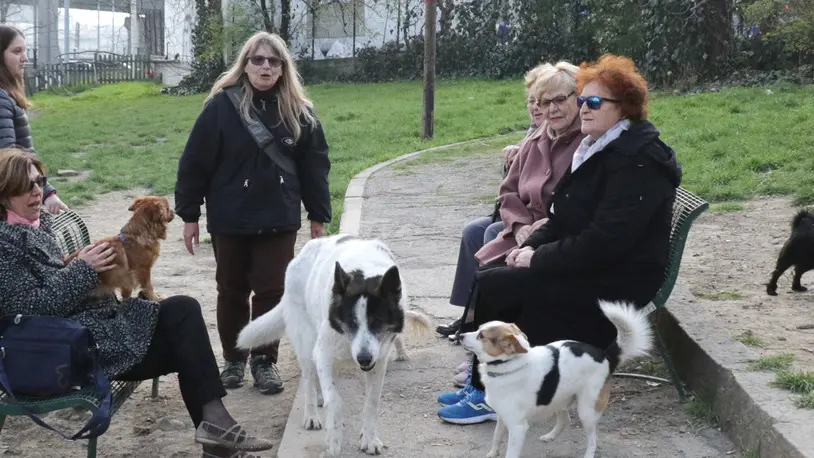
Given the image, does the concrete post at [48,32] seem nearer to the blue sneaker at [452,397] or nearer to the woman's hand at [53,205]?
the woman's hand at [53,205]

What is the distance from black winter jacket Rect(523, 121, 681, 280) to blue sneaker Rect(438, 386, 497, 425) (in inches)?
29.4

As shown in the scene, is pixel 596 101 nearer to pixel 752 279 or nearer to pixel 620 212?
pixel 620 212

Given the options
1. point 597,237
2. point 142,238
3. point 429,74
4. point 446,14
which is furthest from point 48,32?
point 597,237

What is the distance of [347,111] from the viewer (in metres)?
20.0

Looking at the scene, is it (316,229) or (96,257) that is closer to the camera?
(96,257)

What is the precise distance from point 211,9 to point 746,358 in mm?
29190

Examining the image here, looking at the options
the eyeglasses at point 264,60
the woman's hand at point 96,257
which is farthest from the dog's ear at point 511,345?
the eyeglasses at point 264,60

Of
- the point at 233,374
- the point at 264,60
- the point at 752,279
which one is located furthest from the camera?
the point at 752,279

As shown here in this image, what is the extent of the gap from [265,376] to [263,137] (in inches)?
55.5

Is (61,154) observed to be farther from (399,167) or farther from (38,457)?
(38,457)

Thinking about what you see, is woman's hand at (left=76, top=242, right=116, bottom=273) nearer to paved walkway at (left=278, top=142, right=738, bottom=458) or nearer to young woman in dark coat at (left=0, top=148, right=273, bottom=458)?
young woman in dark coat at (left=0, top=148, right=273, bottom=458)

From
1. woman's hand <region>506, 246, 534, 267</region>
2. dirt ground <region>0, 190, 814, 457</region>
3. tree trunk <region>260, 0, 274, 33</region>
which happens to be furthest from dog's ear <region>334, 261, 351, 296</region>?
tree trunk <region>260, 0, 274, 33</region>

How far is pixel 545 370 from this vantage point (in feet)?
13.3

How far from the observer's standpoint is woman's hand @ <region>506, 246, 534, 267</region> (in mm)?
4617
